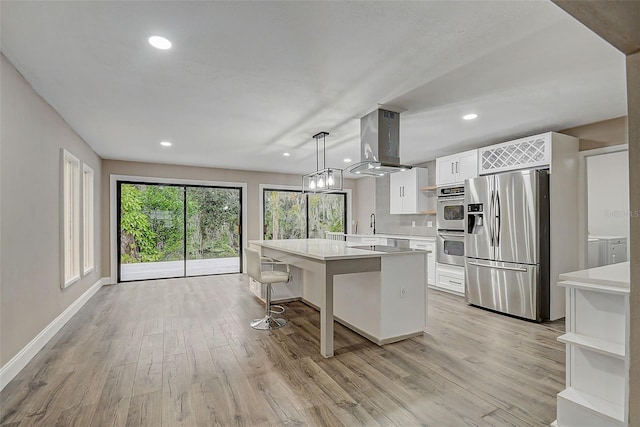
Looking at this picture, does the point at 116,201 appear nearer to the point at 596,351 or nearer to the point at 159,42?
the point at 159,42

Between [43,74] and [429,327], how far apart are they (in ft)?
14.1

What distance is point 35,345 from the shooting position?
111 inches

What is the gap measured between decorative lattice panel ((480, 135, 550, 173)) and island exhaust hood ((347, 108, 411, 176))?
175 centimetres

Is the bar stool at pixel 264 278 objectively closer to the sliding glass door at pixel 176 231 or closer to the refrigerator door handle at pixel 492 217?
the refrigerator door handle at pixel 492 217

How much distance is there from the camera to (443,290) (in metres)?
5.36

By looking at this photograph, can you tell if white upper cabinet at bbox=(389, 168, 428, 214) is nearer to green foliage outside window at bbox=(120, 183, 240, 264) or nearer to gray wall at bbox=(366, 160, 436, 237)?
gray wall at bbox=(366, 160, 436, 237)

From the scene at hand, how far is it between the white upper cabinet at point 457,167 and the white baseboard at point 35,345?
17.8ft

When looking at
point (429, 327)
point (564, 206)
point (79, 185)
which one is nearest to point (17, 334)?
point (79, 185)

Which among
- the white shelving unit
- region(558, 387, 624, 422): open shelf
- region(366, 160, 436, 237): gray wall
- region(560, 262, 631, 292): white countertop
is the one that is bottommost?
region(558, 387, 624, 422): open shelf

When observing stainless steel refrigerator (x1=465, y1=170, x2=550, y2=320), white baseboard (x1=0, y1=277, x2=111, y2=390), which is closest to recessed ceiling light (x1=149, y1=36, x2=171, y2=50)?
white baseboard (x1=0, y1=277, x2=111, y2=390)

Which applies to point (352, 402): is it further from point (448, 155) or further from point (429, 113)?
point (448, 155)

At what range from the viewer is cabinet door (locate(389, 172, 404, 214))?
654cm

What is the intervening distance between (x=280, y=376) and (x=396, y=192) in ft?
16.2

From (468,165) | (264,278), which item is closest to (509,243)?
(468,165)
